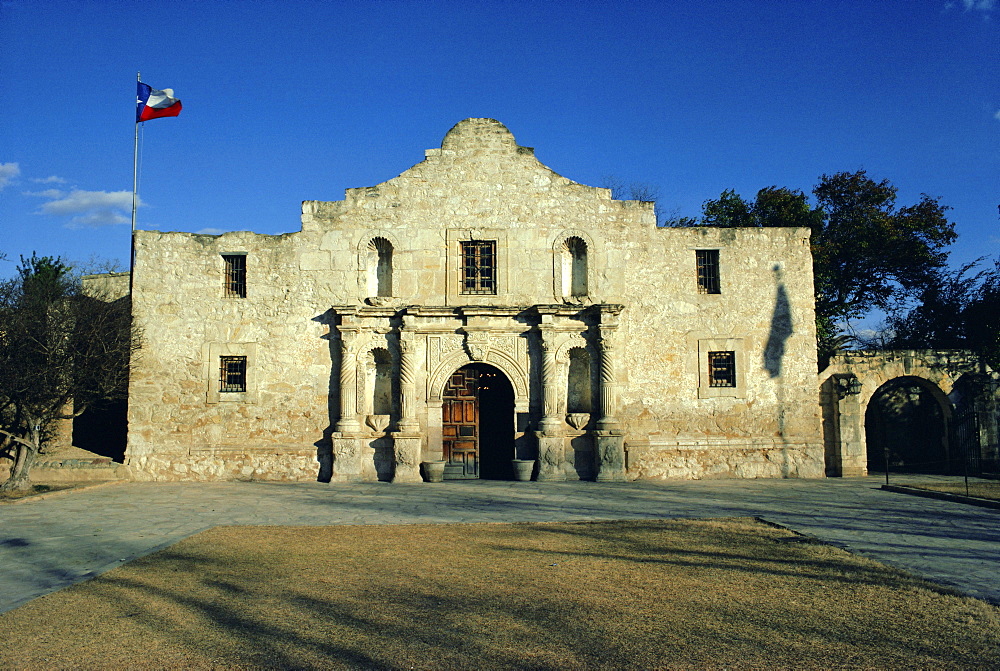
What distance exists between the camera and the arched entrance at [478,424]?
58.0 feet

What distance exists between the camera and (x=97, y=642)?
539 centimetres

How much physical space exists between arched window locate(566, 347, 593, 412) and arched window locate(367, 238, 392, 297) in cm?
496

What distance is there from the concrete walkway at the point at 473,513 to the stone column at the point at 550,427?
70 cm

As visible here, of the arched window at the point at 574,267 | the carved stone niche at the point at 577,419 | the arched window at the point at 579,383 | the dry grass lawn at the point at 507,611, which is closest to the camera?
the dry grass lawn at the point at 507,611

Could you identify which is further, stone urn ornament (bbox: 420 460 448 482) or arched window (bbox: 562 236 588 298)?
arched window (bbox: 562 236 588 298)

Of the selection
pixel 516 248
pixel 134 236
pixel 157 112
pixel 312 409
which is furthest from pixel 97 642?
pixel 157 112

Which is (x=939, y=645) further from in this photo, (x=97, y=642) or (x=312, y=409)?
(x=312, y=409)

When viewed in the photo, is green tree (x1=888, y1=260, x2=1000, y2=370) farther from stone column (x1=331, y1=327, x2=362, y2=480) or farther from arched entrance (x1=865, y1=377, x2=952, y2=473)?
stone column (x1=331, y1=327, x2=362, y2=480)

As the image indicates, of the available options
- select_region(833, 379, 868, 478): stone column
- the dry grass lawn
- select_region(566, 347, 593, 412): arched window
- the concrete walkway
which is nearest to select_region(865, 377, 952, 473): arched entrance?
select_region(833, 379, 868, 478): stone column

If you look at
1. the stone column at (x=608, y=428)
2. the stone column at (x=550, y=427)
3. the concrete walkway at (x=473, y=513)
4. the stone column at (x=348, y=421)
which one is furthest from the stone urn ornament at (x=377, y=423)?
the stone column at (x=608, y=428)

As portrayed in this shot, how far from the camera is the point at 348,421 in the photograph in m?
17.1

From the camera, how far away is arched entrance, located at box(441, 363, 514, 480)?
17.7 m

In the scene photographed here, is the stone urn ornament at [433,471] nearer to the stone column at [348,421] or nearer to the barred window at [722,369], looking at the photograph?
the stone column at [348,421]

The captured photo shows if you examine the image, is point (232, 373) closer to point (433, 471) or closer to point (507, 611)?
point (433, 471)
